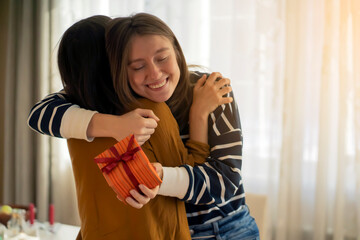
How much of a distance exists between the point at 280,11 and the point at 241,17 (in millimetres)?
282

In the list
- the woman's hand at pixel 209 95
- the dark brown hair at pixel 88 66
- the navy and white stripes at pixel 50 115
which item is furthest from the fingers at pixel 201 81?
the navy and white stripes at pixel 50 115

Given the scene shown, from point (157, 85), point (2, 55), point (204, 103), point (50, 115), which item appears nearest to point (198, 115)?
point (204, 103)

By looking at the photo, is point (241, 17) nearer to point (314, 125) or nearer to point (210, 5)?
point (210, 5)

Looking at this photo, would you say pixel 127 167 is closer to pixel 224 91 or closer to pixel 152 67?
pixel 152 67

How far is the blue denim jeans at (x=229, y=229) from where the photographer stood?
3.89ft

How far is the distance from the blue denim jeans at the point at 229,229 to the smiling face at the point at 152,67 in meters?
0.38

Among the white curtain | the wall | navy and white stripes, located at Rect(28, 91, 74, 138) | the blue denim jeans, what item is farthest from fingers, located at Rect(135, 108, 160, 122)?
the wall

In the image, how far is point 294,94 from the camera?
289 centimetres

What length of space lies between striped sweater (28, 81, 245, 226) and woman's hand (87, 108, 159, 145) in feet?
0.09

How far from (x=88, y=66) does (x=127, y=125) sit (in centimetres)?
18

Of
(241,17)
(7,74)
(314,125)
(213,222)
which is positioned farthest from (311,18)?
Result: (7,74)

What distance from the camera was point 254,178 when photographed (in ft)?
10.1

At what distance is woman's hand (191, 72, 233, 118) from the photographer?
1.16 metres

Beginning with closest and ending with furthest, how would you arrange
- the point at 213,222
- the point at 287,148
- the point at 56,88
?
the point at 213,222 < the point at 287,148 < the point at 56,88
